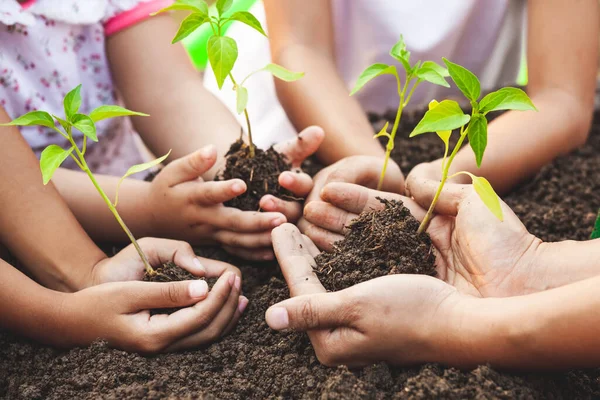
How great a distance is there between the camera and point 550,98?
1590 mm

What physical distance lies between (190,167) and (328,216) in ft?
1.06

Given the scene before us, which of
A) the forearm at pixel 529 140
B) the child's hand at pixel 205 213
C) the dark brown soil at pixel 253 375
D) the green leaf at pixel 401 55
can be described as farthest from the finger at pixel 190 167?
the forearm at pixel 529 140

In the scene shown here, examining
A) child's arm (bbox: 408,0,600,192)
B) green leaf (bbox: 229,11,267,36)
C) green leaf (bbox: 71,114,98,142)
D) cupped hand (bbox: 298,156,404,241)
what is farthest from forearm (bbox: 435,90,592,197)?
green leaf (bbox: 71,114,98,142)

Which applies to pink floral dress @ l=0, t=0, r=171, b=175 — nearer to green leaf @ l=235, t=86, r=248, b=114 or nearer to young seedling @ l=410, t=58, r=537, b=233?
green leaf @ l=235, t=86, r=248, b=114

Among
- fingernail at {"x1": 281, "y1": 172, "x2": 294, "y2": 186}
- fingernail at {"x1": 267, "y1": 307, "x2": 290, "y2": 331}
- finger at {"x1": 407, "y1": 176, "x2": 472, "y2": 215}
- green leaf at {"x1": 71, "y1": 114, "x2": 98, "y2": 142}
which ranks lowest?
fingernail at {"x1": 267, "y1": 307, "x2": 290, "y2": 331}

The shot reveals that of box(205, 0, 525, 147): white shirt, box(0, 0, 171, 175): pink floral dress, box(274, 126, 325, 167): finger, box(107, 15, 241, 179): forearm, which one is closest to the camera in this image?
box(274, 126, 325, 167): finger

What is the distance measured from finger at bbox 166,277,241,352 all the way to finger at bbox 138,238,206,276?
90 mm

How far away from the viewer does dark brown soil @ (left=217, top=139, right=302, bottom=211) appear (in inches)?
48.7

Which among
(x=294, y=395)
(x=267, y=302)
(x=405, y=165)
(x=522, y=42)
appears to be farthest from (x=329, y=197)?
(x=522, y=42)

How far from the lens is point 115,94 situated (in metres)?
1.78

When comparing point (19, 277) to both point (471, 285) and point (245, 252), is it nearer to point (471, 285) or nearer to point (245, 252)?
point (245, 252)

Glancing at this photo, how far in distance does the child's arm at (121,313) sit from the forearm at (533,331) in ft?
1.37

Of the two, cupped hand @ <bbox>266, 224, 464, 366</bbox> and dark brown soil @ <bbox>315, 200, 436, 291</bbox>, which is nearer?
cupped hand @ <bbox>266, 224, 464, 366</bbox>

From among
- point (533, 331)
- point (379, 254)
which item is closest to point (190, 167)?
point (379, 254)
